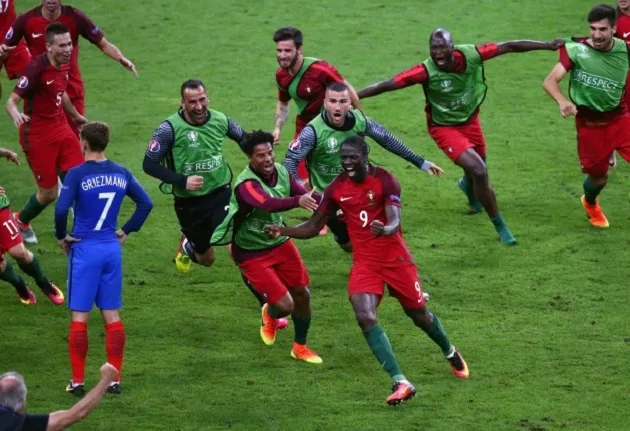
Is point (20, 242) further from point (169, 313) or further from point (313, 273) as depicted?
point (313, 273)

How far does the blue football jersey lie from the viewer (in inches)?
431

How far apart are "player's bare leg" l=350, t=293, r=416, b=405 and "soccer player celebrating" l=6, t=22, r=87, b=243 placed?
4.87 meters

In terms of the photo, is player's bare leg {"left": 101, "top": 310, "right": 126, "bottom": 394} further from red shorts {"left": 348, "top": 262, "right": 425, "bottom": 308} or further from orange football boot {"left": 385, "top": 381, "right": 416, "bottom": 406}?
orange football boot {"left": 385, "top": 381, "right": 416, "bottom": 406}

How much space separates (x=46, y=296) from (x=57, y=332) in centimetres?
103

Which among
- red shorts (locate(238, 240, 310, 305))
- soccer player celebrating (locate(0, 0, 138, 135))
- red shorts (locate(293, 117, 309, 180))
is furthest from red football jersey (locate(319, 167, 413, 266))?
soccer player celebrating (locate(0, 0, 138, 135))

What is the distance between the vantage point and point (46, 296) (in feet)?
45.5

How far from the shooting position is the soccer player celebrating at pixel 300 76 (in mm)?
14109

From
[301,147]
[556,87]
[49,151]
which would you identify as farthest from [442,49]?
[49,151]

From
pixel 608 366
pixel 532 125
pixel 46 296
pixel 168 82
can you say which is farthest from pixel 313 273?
pixel 168 82

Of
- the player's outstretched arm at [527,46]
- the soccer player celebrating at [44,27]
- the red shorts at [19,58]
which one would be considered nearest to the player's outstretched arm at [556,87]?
the player's outstretched arm at [527,46]

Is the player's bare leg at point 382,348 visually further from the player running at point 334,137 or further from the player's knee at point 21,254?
the player's knee at point 21,254

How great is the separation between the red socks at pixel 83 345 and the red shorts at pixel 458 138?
5.26 meters

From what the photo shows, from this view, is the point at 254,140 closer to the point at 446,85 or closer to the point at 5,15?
the point at 446,85

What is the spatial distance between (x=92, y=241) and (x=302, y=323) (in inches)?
85.2
